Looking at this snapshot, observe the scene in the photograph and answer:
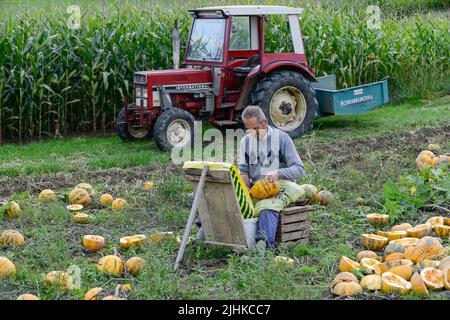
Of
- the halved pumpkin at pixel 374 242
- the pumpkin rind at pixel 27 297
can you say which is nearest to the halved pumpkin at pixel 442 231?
the halved pumpkin at pixel 374 242

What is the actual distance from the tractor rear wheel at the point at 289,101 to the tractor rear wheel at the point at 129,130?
1680 mm

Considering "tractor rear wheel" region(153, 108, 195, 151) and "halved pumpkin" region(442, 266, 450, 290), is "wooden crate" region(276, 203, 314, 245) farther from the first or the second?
"tractor rear wheel" region(153, 108, 195, 151)

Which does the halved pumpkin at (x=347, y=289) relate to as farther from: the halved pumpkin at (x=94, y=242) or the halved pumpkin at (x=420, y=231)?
the halved pumpkin at (x=94, y=242)

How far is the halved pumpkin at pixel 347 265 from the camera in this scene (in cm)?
597

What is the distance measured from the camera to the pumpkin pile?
5.58 meters

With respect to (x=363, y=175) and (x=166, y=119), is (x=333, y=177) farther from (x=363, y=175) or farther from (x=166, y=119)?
(x=166, y=119)

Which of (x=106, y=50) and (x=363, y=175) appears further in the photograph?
(x=106, y=50)

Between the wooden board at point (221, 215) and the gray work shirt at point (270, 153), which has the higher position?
the gray work shirt at point (270, 153)

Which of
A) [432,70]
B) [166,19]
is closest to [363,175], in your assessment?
[166,19]

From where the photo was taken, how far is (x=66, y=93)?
1295 centimetres

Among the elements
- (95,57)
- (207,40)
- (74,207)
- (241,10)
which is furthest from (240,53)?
(74,207)

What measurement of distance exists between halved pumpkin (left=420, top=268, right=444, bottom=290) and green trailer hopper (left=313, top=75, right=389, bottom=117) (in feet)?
23.7

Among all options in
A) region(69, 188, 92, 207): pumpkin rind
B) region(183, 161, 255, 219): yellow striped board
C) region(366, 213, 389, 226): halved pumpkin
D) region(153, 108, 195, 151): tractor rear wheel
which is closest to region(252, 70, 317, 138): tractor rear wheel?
region(153, 108, 195, 151): tractor rear wheel

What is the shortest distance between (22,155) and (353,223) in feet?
18.1
